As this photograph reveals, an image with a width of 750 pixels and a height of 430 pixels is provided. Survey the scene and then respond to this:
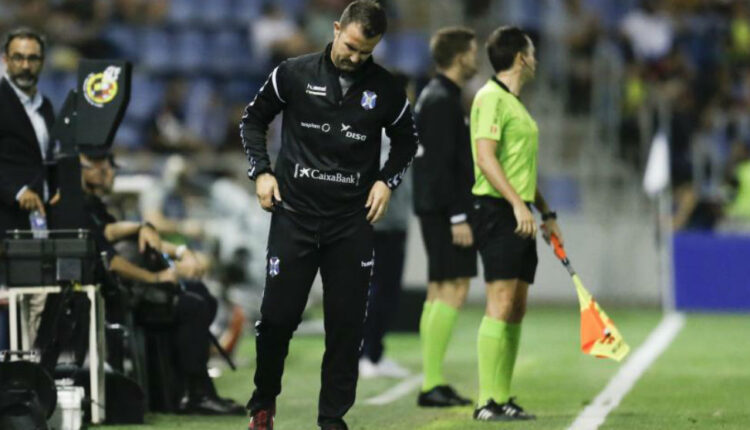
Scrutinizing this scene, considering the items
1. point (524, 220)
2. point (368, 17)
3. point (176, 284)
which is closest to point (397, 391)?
point (176, 284)

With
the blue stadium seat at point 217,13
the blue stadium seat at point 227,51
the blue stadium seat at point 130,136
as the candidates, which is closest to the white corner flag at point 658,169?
the blue stadium seat at point 227,51

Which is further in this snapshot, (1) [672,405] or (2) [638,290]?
(2) [638,290]

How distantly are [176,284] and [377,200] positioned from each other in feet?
8.08

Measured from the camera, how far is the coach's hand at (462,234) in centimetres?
1073

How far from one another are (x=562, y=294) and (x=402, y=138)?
12697 mm

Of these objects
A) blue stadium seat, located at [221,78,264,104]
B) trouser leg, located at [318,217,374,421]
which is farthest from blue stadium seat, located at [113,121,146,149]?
trouser leg, located at [318,217,374,421]

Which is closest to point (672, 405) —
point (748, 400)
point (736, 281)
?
point (748, 400)

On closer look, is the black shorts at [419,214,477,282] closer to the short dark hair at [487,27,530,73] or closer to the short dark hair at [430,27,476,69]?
the short dark hair at [430,27,476,69]

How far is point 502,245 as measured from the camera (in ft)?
30.9

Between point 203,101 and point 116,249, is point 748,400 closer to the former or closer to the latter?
point 116,249

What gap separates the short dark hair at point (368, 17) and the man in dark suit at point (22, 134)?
287 cm

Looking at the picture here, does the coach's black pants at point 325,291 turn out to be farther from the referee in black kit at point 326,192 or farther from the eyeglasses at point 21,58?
the eyeglasses at point 21,58

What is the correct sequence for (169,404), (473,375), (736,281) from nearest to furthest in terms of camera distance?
(169,404) → (473,375) → (736,281)

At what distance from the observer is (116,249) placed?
35.0 ft
